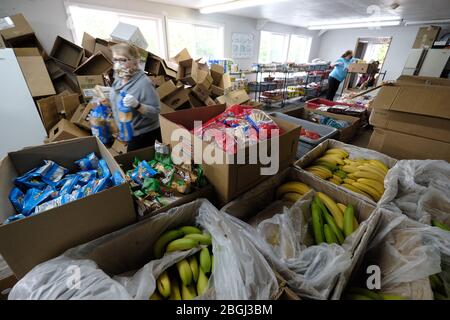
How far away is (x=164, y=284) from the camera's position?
674mm

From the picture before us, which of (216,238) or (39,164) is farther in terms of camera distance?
(39,164)

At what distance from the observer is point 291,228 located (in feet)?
2.99

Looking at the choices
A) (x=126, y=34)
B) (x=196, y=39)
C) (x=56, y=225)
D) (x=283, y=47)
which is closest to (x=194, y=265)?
(x=56, y=225)

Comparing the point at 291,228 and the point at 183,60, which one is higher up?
the point at 183,60

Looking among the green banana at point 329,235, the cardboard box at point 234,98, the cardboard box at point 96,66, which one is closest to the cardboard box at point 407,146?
the green banana at point 329,235

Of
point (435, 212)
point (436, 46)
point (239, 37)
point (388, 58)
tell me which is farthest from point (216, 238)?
point (388, 58)

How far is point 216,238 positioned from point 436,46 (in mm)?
8518

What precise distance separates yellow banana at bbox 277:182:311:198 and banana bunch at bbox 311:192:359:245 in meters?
0.09

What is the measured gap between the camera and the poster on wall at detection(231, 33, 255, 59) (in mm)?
5473

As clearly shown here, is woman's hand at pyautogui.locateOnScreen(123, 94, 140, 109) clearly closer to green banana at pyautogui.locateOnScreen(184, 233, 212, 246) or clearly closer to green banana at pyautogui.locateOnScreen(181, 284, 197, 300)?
green banana at pyautogui.locateOnScreen(184, 233, 212, 246)

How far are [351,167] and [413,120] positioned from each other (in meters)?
0.54

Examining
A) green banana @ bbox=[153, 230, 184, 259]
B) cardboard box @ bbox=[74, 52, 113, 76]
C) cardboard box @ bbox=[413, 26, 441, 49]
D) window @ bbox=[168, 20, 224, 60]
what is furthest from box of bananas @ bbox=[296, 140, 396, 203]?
cardboard box @ bbox=[413, 26, 441, 49]

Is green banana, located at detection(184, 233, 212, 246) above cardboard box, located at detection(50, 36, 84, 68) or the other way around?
the other way around
